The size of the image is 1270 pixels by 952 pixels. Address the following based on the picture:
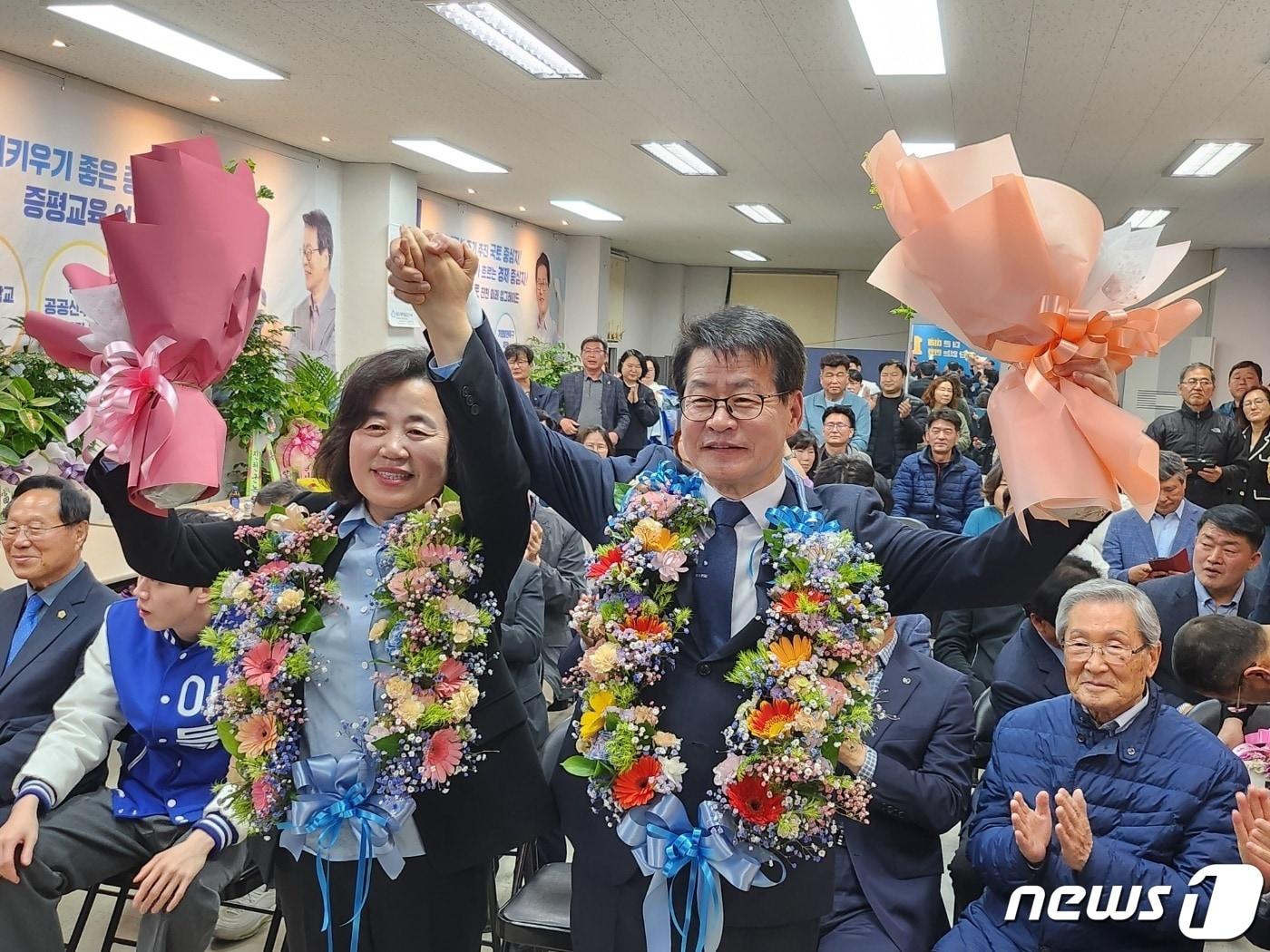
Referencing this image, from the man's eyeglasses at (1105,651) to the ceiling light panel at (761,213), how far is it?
9963mm

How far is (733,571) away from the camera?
5.28 feet

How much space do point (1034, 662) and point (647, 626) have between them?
187 cm

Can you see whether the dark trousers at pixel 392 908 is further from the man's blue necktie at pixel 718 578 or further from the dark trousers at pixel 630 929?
the man's blue necktie at pixel 718 578

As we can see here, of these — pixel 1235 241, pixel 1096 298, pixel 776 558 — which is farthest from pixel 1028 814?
pixel 1235 241

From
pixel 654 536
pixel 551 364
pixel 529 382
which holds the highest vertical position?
pixel 551 364

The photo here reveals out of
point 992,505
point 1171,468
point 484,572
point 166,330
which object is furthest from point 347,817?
point 1171,468

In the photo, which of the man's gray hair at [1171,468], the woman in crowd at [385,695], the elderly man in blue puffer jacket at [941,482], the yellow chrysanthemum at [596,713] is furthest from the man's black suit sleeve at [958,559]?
the elderly man in blue puffer jacket at [941,482]

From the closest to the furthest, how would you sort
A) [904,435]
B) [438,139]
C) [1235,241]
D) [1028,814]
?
[1028,814]
[904,435]
[438,139]
[1235,241]

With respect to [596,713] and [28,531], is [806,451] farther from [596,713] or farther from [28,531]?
[596,713]

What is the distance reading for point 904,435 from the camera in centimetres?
815

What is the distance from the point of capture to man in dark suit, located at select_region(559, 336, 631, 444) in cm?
914

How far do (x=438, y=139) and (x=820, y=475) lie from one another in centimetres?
571

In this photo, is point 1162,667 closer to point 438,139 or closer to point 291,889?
point 291,889

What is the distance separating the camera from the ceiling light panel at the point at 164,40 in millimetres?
5570
